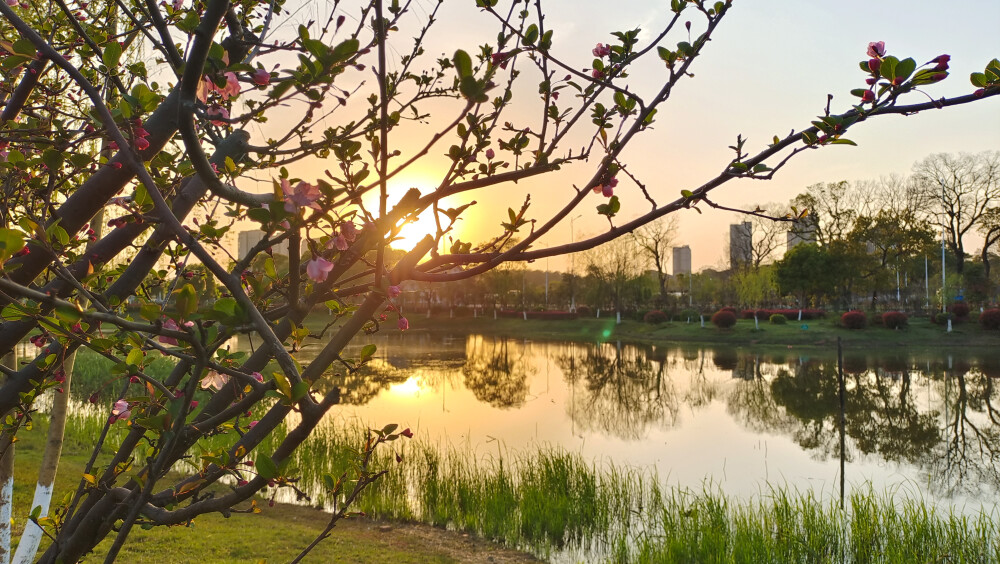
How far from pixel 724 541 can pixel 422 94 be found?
5757 mm

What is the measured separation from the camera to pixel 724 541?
6262 mm

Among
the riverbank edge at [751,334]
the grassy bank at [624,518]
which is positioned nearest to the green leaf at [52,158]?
the grassy bank at [624,518]

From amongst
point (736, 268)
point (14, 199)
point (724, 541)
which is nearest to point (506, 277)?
point (736, 268)

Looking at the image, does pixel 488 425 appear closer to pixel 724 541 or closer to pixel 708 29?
pixel 724 541

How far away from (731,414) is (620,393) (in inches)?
148

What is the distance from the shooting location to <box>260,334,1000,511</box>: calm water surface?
35.0 ft

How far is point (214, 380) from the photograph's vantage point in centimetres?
171

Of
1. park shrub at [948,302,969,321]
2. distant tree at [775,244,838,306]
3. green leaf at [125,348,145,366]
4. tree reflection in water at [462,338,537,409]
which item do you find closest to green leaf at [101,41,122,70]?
green leaf at [125,348,145,366]

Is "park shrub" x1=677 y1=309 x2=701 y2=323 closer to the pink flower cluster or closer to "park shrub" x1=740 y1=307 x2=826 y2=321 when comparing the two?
"park shrub" x1=740 y1=307 x2=826 y2=321

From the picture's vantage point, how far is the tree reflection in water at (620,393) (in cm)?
1463

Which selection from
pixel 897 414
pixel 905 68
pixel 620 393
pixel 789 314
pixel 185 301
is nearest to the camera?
pixel 185 301

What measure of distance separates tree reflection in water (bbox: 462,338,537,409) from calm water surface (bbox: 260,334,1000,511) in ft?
0.29

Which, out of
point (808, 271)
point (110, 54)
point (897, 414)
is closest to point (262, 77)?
point (110, 54)

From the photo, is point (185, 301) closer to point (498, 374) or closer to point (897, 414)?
point (897, 414)
